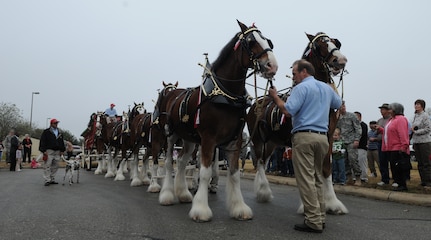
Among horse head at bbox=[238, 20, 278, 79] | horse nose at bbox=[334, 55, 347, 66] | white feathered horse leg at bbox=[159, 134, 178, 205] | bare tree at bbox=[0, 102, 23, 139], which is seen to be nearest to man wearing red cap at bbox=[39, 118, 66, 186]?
white feathered horse leg at bbox=[159, 134, 178, 205]

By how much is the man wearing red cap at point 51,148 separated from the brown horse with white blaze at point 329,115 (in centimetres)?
696

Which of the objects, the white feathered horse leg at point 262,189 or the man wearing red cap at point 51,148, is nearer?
the white feathered horse leg at point 262,189

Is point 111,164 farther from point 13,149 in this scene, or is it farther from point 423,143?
point 423,143

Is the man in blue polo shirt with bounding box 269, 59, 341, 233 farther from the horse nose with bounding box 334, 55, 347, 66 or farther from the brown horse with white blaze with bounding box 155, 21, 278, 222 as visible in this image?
the horse nose with bounding box 334, 55, 347, 66

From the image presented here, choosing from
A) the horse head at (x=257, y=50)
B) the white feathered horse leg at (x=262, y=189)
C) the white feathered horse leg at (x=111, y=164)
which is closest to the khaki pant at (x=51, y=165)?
the white feathered horse leg at (x=111, y=164)

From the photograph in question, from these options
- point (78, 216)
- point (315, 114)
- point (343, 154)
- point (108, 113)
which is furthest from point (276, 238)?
point (108, 113)

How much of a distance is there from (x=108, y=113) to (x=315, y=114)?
48.1 feet

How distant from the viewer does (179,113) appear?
258 inches

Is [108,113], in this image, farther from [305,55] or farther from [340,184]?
[305,55]

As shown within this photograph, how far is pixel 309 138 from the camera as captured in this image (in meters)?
4.44

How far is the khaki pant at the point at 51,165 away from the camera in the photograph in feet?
35.6

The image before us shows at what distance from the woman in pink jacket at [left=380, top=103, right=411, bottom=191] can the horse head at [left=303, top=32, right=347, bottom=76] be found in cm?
301

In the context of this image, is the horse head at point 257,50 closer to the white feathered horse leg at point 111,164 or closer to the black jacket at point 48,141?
the black jacket at point 48,141

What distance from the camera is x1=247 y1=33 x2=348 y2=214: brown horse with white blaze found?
5679 millimetres
